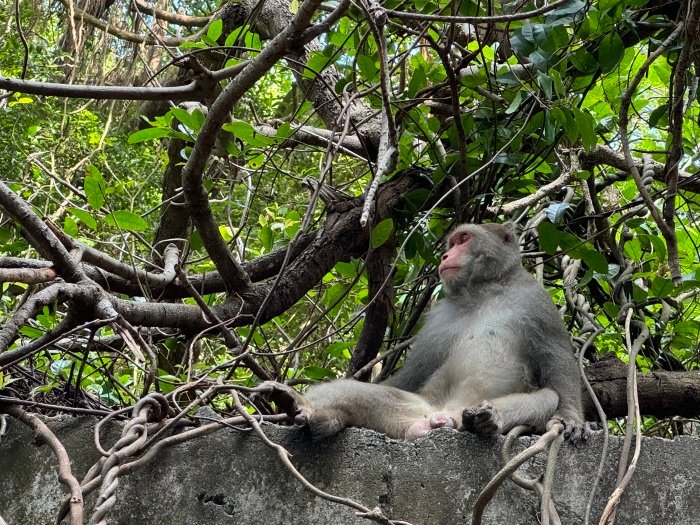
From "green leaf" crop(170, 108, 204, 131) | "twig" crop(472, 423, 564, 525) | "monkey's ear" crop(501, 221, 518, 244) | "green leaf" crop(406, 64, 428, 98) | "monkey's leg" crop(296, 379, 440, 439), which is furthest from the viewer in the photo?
"green leaf" crop(406, 64, 428, 98)

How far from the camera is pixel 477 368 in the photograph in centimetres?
396

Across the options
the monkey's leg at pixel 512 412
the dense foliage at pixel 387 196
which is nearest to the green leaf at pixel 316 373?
the dense foliage at pixel 387 196

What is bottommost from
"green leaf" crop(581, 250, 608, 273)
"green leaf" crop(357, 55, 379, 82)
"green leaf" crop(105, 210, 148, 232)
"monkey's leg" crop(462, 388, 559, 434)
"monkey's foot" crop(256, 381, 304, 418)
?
"monkey's leg" crop(462, 388, 559, 434)

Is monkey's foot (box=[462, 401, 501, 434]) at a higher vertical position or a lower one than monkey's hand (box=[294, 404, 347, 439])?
lower

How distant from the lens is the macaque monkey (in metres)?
3.27

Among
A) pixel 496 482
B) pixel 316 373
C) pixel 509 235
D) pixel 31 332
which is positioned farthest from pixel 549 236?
pixel 31 332

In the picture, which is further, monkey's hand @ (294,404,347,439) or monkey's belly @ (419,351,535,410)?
monkey's belly @ (419,351,535,410)

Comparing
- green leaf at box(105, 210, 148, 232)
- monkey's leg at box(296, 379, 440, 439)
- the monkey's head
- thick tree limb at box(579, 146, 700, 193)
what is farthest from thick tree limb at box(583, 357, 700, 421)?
green leaf at box(105, 210, 148, 232)

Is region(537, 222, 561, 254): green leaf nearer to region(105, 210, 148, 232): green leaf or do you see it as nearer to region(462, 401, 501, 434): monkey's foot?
region(462, 401, 501, 434): monkey's foot

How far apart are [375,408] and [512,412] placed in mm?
530

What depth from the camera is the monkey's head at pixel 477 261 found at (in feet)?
14.9

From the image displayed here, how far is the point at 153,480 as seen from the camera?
2848 millimetres

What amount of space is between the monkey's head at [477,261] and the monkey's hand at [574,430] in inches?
50.7

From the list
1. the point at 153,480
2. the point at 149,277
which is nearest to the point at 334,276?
the point at 149,277
